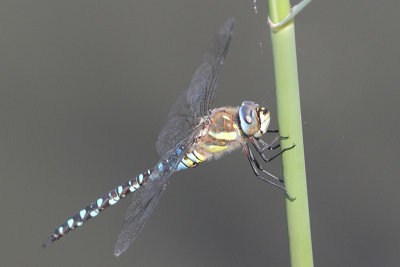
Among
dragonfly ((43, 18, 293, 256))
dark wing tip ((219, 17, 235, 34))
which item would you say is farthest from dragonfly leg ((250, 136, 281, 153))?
dark wing tip ((219, 17, 235, 34))

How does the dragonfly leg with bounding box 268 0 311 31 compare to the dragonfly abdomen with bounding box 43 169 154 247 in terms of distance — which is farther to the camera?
the dragonfly abdomen with bounding box 43 169 154 247

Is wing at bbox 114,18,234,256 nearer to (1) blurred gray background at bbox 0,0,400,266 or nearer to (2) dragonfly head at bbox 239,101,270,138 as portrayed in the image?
(2) dragonfly head at bbox 239,101,270,138

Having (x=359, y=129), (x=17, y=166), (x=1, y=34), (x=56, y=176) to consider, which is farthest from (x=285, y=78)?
(x=1, y=34)

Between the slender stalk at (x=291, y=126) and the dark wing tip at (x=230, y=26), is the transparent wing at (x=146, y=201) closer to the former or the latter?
the dark wing tip at (x=230, y=26)

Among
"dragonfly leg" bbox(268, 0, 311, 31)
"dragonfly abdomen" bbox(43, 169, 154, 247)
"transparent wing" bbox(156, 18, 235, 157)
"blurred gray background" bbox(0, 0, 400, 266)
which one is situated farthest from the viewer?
"blurred gray background" bbox(0, 0, 400, 266)

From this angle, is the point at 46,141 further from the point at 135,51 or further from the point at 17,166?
the point at 135,51

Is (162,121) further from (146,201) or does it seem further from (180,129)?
(146,201)

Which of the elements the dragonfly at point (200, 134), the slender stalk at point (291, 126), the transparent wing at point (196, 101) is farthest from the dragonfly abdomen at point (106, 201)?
the slender stalk at point (291, 126)
